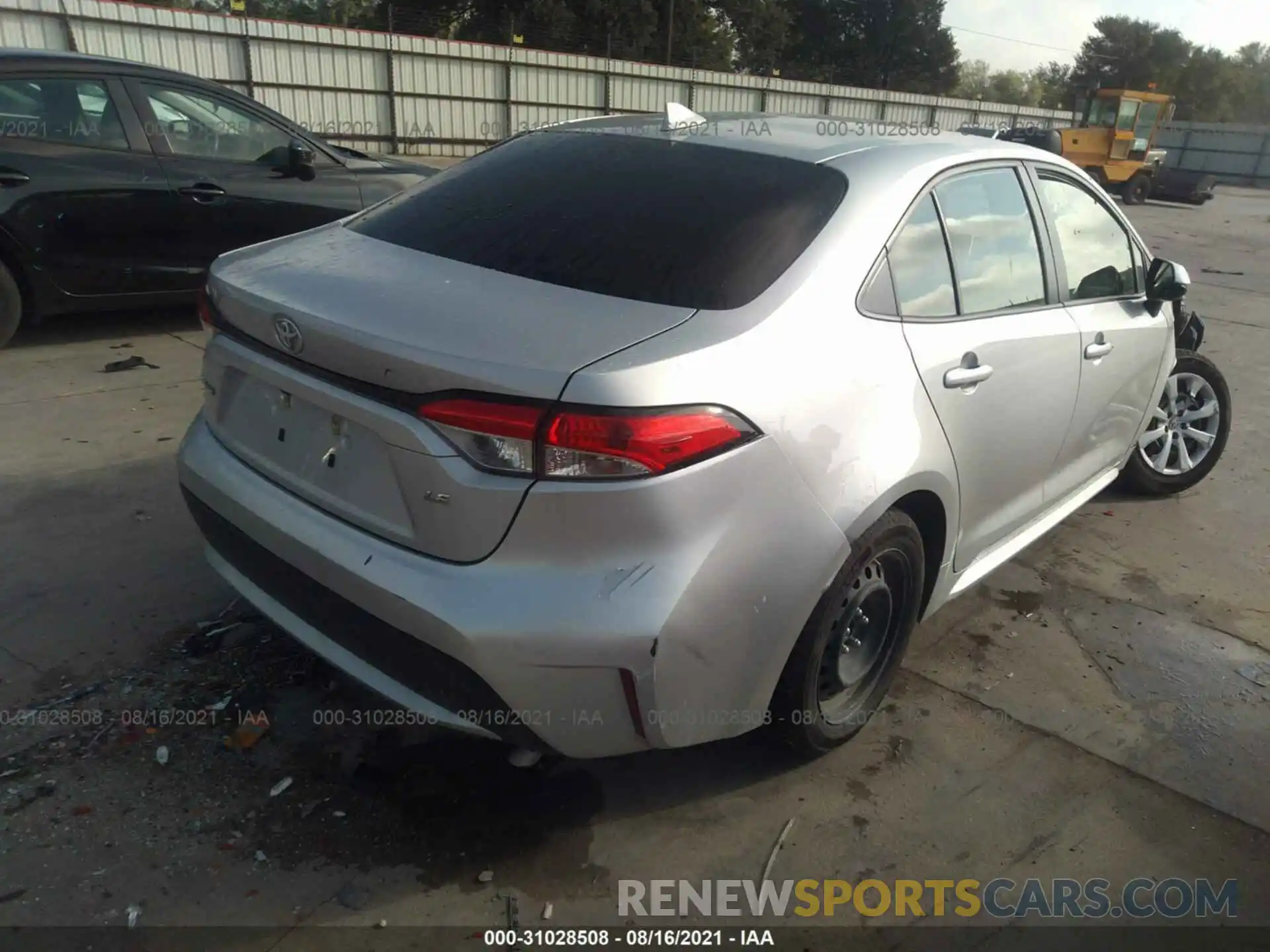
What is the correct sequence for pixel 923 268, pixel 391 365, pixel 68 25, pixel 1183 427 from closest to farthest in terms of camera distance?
pixel 391 365 → pixel 923 268 → pixel 1183 427 → pixel 68 25

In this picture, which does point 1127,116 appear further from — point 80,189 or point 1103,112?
point 80,189

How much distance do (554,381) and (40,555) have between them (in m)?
2.65

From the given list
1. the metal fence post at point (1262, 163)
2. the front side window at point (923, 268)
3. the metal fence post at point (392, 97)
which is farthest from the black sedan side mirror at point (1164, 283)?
the metal fence post at point (1262, 163)

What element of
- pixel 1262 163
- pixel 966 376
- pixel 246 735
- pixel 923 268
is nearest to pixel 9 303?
pixel 246 735

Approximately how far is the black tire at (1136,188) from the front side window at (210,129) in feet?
82.4

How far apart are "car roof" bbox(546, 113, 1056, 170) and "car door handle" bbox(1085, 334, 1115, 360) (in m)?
0.68

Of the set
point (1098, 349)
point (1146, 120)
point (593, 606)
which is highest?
point (1146, 120)

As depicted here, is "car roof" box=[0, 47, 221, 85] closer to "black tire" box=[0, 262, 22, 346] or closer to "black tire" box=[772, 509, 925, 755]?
"black tire" box=[0, 262, 22, 346]

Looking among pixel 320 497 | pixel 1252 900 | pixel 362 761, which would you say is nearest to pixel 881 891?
pixel 1252 900

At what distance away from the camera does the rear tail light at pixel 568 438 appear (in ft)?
6.31

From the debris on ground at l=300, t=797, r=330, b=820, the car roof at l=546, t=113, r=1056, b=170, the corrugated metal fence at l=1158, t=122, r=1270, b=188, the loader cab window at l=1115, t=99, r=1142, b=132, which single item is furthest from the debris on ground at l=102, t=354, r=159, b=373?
the corrugated metal fence at l=1158, t=122, r=1270, b=188

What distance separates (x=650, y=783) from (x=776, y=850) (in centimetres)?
39

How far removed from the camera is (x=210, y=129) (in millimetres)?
6199

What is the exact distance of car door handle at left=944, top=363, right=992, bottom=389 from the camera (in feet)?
8.78
